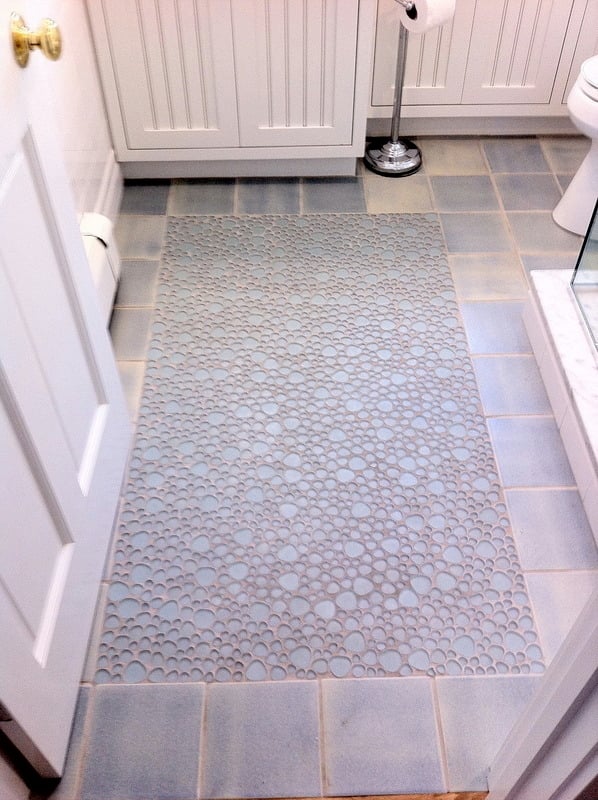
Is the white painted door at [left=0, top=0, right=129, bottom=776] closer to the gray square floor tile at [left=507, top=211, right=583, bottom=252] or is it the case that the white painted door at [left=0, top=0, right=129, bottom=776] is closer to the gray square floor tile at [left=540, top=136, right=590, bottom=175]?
the gray square floor tile at [left=507, top=211, right=583, bottom=252]

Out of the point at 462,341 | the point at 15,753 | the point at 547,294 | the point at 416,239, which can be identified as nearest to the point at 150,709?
the point at 15,753

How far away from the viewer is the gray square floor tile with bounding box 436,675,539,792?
1.27 meters

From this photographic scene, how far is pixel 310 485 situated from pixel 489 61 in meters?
1.60

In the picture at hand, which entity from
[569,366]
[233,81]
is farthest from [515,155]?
[569,366]

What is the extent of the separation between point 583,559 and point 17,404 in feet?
3.67

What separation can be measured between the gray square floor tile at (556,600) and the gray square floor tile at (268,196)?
54.3 inches

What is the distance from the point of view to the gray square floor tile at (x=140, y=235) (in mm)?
2240

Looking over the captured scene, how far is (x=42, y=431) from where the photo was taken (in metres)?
1.19

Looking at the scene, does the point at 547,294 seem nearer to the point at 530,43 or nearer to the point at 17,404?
the point at 530,43

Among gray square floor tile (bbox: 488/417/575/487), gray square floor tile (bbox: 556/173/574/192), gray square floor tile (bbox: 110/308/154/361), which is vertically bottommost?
gray square floor tile (bbox: 488/417/575/487)

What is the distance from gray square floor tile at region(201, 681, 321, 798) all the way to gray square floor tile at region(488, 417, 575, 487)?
0.66 m

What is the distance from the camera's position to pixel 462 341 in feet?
6.50

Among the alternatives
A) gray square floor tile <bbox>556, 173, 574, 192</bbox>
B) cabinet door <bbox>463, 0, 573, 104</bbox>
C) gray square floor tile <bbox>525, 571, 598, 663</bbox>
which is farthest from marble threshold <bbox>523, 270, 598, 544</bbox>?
cabinet door <bbox>463, 0, 573, 104</bbox>

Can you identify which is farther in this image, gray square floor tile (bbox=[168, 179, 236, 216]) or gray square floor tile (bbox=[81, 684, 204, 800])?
gray square floor tile (bbox=[168, 179, 236, 216])
